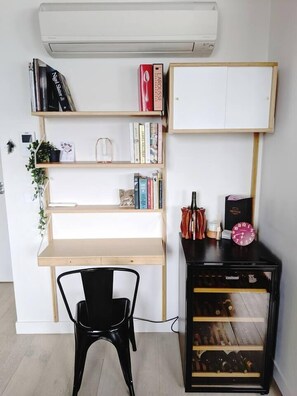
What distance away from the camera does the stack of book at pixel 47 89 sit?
1.88 metres

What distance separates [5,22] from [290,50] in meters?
1.90

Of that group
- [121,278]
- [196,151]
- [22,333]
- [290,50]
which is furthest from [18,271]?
[290,50]

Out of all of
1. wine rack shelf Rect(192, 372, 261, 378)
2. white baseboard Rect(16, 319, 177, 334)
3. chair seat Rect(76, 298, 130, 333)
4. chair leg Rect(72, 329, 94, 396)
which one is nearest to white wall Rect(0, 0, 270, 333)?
white baseboard Rect(16, 319, 177, 334)

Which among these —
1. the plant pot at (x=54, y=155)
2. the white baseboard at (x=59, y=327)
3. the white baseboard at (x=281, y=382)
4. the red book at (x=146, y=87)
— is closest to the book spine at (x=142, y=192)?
the red book at (x=146, y=87)

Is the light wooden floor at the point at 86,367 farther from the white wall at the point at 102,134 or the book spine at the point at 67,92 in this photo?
the book spine at the point at 67,92

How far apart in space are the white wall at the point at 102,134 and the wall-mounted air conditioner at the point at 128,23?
0.71 feet

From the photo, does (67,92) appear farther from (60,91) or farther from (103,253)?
(103,253)

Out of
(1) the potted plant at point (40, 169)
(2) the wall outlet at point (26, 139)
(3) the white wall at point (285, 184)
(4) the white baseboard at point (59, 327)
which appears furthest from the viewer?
(4) the white baseboard at point (59, 327)

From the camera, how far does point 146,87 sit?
195 cm

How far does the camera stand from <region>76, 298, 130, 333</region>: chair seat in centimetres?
175

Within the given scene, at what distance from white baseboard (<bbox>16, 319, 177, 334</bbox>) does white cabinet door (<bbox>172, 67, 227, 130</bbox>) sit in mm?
1631

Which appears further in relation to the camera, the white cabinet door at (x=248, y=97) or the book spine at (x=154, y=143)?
the book spine at (x=154, y=143)

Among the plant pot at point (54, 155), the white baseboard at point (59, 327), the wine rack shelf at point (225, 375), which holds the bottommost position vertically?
the white baseboard at point (59, 327)

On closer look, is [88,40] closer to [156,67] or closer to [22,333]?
[156,67]
